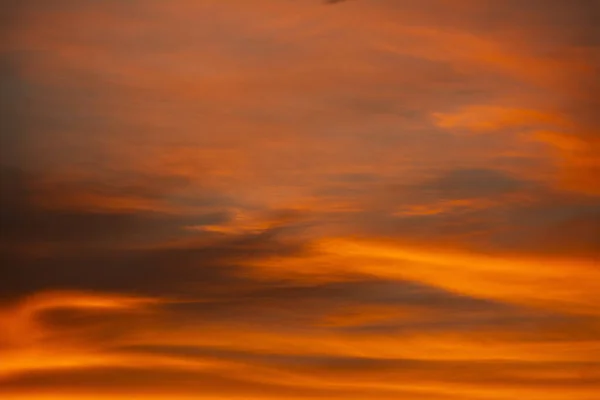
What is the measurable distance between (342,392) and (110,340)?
3.18 ft

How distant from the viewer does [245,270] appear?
5.42 metres

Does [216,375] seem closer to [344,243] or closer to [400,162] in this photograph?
[344,243]

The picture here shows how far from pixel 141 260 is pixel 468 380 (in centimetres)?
142

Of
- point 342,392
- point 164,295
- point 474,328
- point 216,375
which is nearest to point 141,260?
point 164,295

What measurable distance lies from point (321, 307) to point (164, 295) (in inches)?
25.5

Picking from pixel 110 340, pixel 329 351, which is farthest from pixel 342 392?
pixel 110 340

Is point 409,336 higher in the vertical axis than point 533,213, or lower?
lower

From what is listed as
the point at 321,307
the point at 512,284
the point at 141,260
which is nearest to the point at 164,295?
the point at 141,260

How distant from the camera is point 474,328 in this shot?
5.34 meters

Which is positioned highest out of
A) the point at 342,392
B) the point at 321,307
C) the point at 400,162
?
the point at 400,162

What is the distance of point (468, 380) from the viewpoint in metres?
5.23

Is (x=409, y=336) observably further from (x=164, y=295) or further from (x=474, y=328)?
(x=164, y=295)

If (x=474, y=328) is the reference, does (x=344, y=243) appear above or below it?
above

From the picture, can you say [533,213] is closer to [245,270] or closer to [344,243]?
[344,243]
